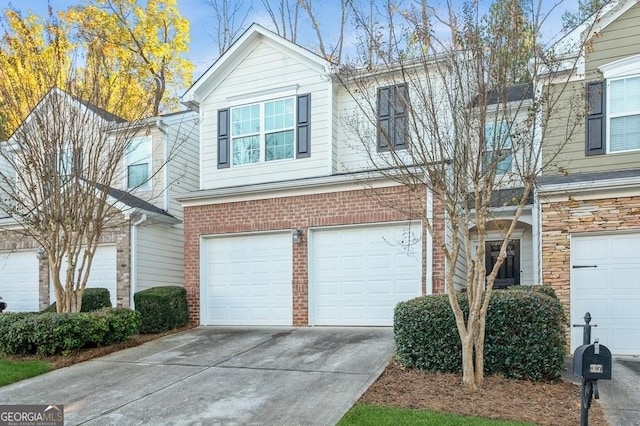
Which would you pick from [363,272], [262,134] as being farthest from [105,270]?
[363,272]

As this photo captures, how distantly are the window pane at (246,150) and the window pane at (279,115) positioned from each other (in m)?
0.48

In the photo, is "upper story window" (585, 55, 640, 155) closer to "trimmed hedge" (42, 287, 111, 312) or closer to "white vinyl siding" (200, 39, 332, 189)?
"white vinyl siding" (200, 39, 332, 189)

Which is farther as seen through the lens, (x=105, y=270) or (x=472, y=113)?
(x=105, y=270)

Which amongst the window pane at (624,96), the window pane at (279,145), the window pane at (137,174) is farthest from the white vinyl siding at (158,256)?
the window pane at (624,96)

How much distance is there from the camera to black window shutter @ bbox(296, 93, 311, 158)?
12.0m

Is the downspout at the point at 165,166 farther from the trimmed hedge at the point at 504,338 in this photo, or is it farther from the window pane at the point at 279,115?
the trimmed hedge at the point at 504,338

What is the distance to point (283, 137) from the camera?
1231 centimetres

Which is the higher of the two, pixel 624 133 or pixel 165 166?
pixel 624 133

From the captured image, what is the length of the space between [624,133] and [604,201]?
159cm

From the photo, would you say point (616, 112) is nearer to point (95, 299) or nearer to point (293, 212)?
point (293, 212)

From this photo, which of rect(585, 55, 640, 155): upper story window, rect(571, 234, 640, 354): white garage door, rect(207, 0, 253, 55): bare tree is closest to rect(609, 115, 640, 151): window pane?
rect(585, 55, 640, 155): upper story window

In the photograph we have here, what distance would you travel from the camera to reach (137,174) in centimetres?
1428

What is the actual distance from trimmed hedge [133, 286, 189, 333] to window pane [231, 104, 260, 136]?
4.15 meters

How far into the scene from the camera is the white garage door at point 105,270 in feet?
42.9
